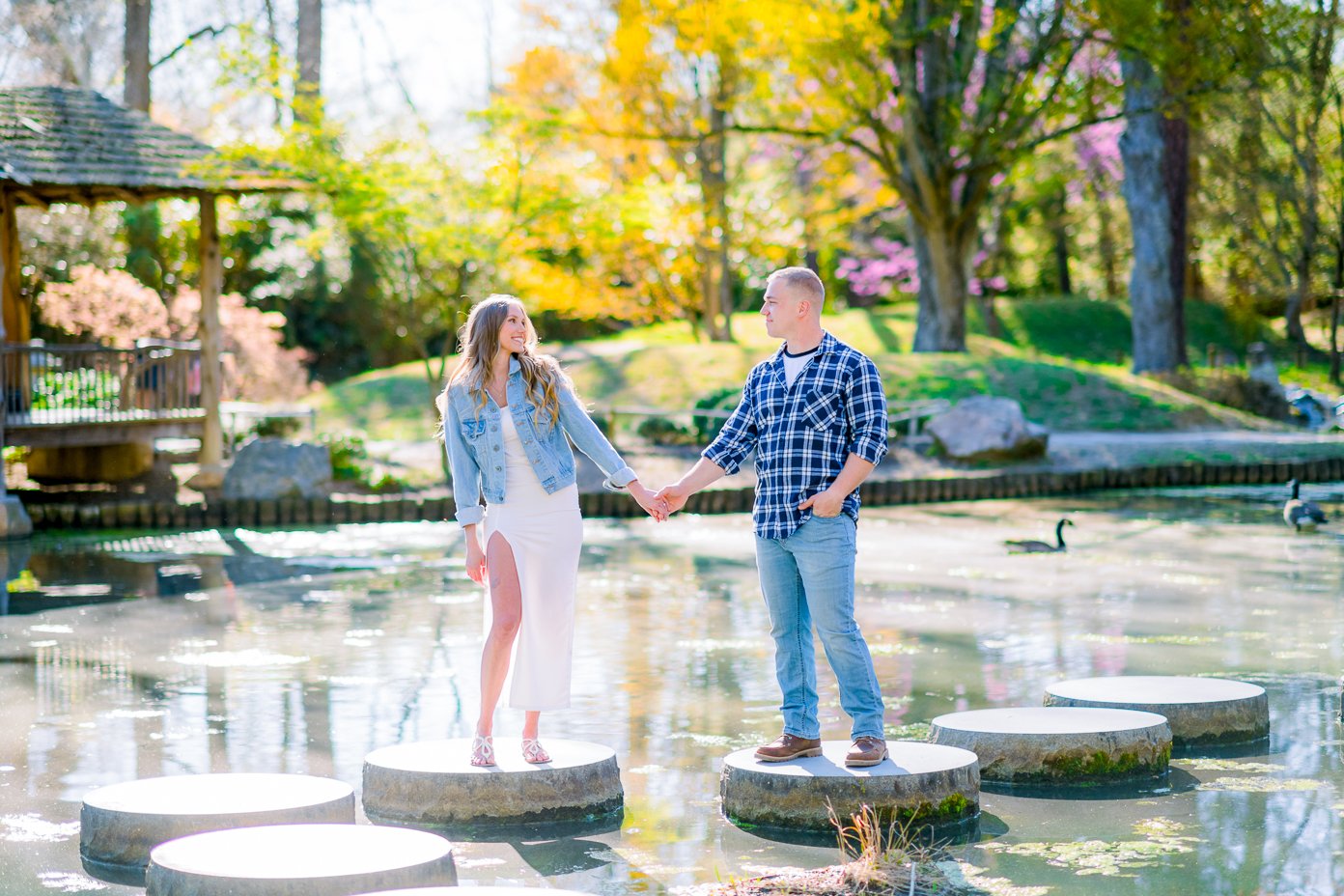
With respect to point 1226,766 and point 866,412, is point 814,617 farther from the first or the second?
point 1226,766

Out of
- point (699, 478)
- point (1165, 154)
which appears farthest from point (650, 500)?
point (1165, 154)

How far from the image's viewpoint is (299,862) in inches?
171

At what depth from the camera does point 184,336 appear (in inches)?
984

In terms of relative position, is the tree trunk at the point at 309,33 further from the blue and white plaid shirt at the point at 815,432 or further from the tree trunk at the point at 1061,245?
the blue and white plaid shirt at the point at 815,432

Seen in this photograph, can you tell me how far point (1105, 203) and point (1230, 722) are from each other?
114ft

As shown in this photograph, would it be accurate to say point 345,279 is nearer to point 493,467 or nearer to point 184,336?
point 184,336

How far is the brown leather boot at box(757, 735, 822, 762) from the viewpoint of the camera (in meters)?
5.51

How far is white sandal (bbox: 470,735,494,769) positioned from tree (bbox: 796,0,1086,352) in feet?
55.2

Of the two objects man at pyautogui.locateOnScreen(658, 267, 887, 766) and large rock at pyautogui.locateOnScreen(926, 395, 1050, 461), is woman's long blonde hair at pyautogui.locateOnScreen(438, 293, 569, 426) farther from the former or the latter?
large rock at pyautogui.locateOnScreen(926, 395, 1050, 461)

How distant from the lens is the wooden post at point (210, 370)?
17.7 m

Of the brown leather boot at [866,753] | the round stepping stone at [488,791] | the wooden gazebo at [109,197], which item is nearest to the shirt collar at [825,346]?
the brown leather boot at [866,753]

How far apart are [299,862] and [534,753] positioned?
4.38 feet

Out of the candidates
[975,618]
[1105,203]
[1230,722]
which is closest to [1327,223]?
[1105,203]

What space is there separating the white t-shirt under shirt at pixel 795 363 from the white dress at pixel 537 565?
0.84 meters
